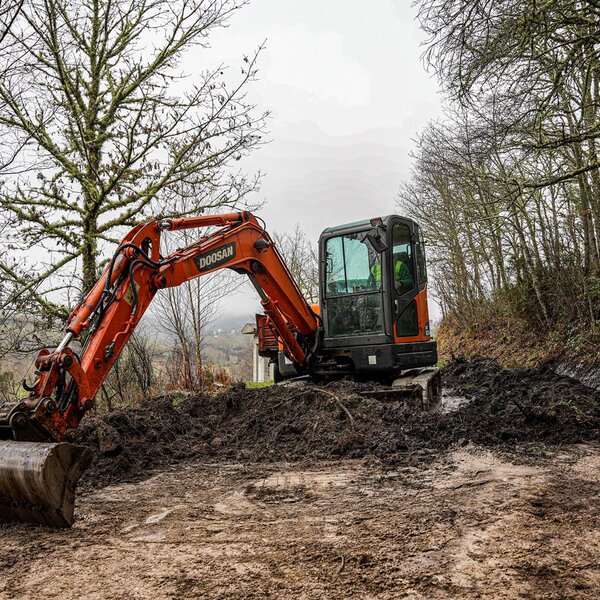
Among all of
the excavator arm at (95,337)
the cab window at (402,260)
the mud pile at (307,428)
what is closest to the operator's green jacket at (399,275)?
the cab window at (402,260)

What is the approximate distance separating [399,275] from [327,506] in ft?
14.3

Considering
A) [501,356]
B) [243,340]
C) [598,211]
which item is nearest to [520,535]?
[598,211]

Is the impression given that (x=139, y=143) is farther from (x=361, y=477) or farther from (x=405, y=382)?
(x=361, y=477)

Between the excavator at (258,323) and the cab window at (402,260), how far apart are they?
2 centimetres

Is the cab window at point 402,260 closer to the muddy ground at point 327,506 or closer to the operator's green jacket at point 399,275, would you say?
the operator's green jacket at point 399,275

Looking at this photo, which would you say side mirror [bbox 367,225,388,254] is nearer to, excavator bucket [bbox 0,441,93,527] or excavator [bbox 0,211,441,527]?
excavator [bbox 0,211,441,527]

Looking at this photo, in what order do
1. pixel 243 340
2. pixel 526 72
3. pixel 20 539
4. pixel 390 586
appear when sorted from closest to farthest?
pixel 390 586, pixel 20 539, pixel 526 72, pixel 243 340

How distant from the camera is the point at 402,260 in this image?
312 inches

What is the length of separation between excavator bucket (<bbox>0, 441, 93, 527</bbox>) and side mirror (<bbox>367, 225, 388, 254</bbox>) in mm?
4806

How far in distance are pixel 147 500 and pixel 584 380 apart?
804cm

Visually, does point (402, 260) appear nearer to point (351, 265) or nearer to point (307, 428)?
point (351, 265)

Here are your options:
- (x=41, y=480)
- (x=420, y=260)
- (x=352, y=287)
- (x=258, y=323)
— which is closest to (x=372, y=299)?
(x=352, y=287)

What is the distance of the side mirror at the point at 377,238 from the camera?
7484 mm

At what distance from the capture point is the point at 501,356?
15.8m
